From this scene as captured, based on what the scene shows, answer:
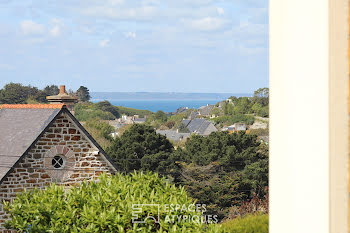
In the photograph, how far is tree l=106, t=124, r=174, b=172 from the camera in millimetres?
19797

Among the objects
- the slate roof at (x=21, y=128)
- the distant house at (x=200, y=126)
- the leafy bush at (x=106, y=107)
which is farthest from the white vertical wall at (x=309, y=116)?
the leafy bush at (x=106, y=107)

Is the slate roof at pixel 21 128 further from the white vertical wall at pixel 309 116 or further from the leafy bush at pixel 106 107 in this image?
the leafy bush at pixel 106 107

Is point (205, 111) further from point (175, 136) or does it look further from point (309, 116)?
point (309, 116)

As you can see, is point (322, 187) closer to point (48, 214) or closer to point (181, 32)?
point (48, 214)

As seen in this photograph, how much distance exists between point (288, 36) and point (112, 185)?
15.9ft

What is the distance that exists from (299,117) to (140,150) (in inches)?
726

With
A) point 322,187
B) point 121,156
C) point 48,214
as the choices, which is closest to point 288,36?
point 322,187

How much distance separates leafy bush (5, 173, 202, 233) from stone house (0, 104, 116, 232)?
3065 mm

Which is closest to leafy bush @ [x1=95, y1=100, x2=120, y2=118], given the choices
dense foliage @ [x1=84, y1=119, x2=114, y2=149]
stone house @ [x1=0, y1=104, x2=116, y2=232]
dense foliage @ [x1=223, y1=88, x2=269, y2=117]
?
dense foliage @ [x1=84, y1=119, x2=114, y2=149]

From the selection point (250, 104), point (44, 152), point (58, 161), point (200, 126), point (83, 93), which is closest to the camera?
point (44, 152)

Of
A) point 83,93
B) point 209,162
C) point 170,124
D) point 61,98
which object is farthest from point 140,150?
point 83,93

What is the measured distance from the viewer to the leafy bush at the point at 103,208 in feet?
19.8

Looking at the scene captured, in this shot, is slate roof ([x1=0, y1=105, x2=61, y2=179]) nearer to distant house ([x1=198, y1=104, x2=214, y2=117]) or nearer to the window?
the window

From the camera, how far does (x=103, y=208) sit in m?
6.39
